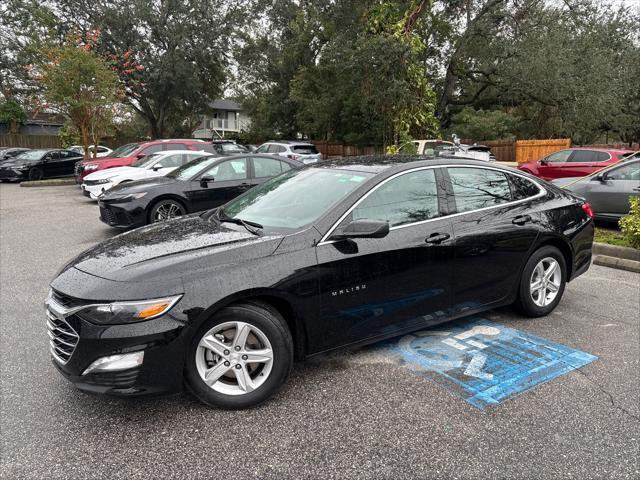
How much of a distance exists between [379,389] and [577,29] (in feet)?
78.4

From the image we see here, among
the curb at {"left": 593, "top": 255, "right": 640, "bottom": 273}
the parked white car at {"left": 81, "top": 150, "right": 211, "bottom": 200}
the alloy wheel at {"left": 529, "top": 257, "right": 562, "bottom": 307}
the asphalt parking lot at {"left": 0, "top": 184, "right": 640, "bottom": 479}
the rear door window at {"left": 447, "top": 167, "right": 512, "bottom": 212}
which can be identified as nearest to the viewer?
the asphalt parking lot at {"left": 0, "top": 184, "right": 640, "bottom": 479}

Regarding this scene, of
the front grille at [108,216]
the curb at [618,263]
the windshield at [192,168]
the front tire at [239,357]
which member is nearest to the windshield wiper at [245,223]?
the front tire at [239,357]

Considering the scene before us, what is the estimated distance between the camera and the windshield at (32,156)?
71.4ft

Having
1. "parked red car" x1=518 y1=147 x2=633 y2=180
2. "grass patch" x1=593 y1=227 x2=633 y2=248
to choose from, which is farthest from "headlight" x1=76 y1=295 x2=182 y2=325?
"parked red car" x1=518 y1=147 x2=633 y2=180

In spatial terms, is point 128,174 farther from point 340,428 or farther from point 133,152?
point 340,428

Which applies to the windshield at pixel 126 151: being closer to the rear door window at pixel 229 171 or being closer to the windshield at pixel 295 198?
the rear door window at pixel 229 171

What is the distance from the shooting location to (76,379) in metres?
2.83

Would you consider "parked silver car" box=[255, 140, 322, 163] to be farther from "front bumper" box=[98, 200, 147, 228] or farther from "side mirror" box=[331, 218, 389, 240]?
"side mirror" box=[331, 218, 389, 240]

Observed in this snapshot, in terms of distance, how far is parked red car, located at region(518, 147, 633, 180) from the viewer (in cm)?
1405

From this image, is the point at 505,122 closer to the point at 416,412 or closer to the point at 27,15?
the point at 416,412

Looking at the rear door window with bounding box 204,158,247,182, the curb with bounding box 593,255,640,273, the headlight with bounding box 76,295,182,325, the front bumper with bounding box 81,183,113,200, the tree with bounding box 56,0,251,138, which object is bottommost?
the curb with bounding box 593,255,640,273

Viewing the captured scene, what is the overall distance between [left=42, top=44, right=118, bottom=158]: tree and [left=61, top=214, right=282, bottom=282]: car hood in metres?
17.4

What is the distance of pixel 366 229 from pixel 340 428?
1.27m

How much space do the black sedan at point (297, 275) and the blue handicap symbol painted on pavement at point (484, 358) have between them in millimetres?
275
